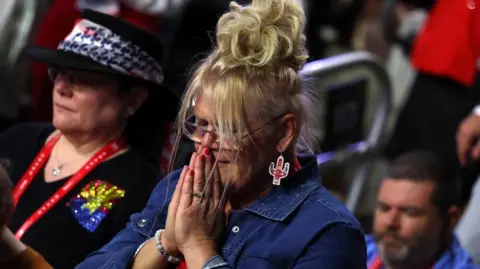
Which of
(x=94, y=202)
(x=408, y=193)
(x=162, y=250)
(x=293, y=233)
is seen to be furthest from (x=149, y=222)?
(x=408, y=193)

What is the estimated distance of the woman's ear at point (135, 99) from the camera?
365 cm

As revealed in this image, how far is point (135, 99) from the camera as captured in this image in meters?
3.66

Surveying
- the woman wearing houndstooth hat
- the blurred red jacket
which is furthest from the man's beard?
the blurred red jacket

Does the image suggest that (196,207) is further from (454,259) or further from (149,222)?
(454,259)

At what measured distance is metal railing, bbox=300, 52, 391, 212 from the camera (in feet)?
16.4

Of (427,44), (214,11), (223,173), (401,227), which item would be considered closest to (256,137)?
(223,173)

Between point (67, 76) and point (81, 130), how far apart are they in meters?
0.18

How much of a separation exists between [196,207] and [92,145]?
108 centimetres

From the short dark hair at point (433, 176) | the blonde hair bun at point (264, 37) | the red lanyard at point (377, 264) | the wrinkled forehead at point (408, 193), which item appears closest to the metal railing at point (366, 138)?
the short dark hair at point (433, 176)

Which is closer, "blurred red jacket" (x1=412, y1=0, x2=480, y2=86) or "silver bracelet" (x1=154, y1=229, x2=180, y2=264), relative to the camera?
"silver bracelet" (x1=154, y1=229, x2=180, y2=264)

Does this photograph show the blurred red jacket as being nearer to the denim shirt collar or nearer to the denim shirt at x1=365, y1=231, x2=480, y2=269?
the denim shirt at x1=365, y1=231, x2=480, y2=269

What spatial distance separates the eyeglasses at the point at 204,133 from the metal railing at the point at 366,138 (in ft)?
7.03

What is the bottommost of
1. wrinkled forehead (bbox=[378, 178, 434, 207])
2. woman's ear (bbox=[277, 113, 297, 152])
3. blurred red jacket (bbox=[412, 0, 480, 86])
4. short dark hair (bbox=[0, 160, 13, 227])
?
wrinkled forehead (bbox=[378, 178, 434, 207])

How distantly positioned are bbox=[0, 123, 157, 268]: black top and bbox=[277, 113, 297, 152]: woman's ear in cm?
85
